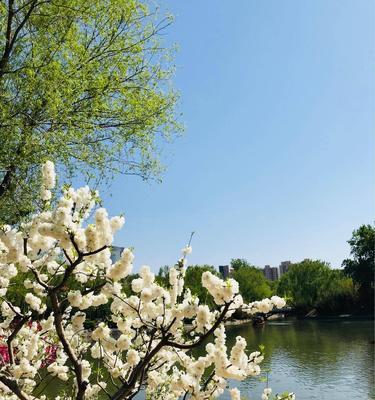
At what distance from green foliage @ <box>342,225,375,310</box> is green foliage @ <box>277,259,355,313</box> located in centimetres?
185

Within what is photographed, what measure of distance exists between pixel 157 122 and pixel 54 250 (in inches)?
243

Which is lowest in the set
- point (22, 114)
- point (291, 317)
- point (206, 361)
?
point (291, 317)

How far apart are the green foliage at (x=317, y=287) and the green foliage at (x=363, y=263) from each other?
1.85 m

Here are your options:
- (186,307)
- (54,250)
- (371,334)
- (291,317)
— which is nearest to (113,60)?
(54,250)

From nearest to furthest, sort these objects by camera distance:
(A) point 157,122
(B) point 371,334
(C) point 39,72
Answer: (C) point 39,72 → (A) point 157,122 → (B) point 371,334

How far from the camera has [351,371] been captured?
2303 centimetres

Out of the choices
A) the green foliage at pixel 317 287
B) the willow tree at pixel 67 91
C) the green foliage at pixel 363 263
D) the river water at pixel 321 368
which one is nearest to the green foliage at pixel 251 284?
the green foliage at pixel 317 287

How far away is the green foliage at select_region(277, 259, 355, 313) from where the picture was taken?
65.7 m

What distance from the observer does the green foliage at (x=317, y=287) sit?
65.7m

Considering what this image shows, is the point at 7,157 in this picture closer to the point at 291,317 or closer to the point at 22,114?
the point at 22,114

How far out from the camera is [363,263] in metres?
65.1

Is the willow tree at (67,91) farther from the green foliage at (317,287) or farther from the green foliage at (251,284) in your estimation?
the green foliage at (251,284)

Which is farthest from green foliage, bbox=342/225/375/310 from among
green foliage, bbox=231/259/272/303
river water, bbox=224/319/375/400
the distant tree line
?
river water, bbox=224/319/375/400

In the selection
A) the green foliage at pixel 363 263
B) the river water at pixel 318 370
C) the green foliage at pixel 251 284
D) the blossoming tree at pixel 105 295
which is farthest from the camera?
the green foliage at pixel 251 284
